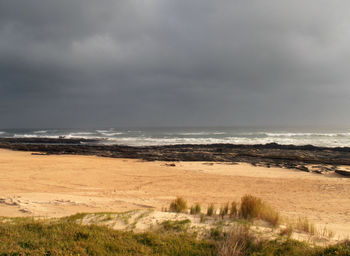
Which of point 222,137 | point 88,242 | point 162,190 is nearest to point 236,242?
point 88,242

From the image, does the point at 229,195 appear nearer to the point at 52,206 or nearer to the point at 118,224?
the point at 118,224

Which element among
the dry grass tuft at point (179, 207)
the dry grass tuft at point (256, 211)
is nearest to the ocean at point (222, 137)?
the dry grass tuft at point (179, 207)

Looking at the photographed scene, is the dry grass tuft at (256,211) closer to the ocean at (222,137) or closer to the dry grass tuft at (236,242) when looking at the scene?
the dry grass tuft at (236,242)

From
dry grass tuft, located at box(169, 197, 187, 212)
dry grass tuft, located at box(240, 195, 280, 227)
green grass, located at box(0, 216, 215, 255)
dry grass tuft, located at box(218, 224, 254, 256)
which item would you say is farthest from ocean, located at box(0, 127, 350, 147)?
dry grass tuft, located at box(218, 224, 254, 256)

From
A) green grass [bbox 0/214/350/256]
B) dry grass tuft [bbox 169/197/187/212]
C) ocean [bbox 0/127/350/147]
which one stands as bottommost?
dry grass tuft [bbox 169/197/187/212]

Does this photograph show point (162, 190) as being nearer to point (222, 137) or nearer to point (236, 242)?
point (236, 242)

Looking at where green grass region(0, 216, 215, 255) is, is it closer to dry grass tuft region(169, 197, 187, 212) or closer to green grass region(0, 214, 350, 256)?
Result: green grass region(0, 214, 350, 256)

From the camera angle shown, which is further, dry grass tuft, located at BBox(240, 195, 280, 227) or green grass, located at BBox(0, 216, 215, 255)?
dry grass tuft, located at BBox(240, 195, 280, 227)

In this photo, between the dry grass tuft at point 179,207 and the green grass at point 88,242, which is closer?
the green grass at point 88,242

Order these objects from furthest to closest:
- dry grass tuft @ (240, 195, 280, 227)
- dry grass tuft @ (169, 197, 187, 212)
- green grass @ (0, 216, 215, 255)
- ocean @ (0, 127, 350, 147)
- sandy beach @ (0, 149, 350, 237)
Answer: ocean @ (0, 127, 350, 147) → sandy beach @ (0, 149, 350, 237) → dry grass tuft @ (169, 197, 187, 212) → dry grass tuft @ (240, 195, 280, 227) → green grass @ (0, 216, 215, 255)

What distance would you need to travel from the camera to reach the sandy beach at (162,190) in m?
8.41

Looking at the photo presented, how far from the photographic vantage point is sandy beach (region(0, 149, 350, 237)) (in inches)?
331

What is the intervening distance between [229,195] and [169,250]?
23.3 ft

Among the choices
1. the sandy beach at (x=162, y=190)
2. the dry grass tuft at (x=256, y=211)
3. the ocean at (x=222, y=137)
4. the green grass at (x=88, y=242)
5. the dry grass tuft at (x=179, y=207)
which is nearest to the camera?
the green grass at (x=88, y=242)
